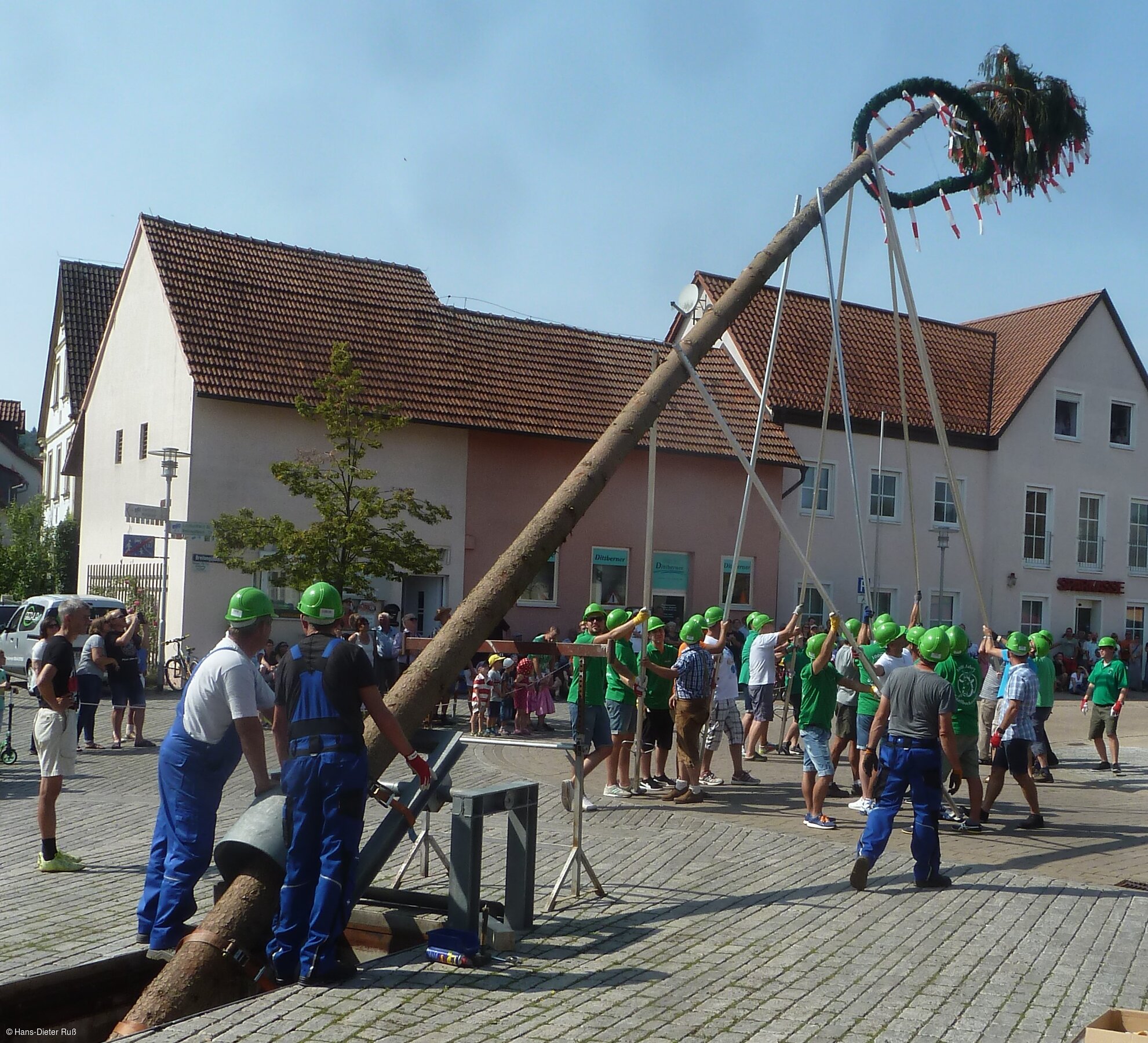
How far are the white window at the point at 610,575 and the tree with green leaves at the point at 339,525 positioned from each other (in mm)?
7208

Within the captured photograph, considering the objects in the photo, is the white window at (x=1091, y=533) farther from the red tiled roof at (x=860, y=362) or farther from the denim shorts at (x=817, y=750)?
the denim shorts at (x=817, y=750)

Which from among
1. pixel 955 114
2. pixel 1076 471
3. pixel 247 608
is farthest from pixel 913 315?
pixel 1076 471

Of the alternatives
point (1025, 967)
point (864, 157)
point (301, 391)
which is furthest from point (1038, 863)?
point (301, 391)

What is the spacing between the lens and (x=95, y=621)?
1547 centimetres

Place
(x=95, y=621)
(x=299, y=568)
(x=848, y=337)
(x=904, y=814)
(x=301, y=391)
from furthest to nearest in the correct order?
(x=848, y=337)
(x=301, y=391)
(x=299, y=568)
(x=95, y=621)
(x=904, y=814)

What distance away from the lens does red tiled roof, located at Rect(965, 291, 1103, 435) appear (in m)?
34.8

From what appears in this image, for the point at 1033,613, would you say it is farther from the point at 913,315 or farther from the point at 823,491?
the point at 913,315

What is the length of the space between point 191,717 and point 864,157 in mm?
7617

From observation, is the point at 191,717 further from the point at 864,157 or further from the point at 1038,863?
the point at 864,157

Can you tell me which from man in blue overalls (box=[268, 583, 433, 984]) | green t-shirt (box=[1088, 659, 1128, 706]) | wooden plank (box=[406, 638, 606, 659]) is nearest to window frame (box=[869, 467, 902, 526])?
green t-shirt (box=[1088, 659, 1128, 706])

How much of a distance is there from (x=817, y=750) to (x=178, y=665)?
1559 cm

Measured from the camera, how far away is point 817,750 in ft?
34.2

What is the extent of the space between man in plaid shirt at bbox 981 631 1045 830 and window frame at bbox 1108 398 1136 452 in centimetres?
2777

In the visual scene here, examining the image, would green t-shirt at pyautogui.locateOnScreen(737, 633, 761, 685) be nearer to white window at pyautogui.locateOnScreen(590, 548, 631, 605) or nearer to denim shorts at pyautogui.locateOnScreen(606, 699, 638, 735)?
denim shorts at pyautogui.locateOnScreen(606, 699, 638, 735)
